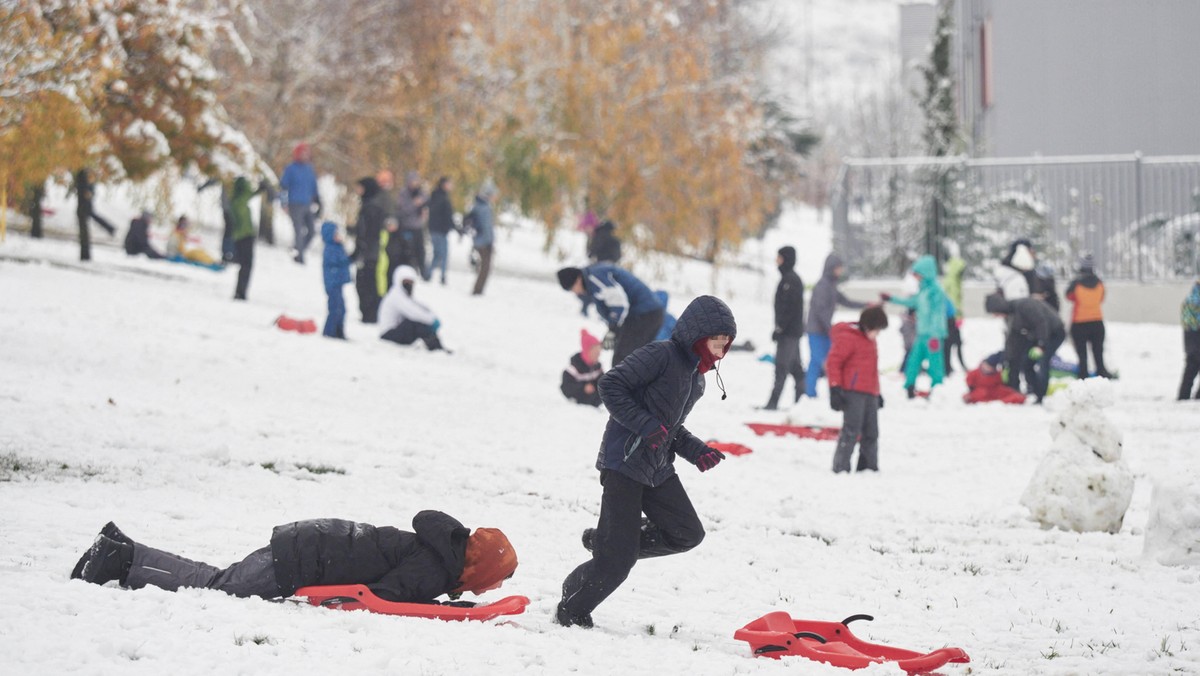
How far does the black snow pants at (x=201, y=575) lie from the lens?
20.4 ft

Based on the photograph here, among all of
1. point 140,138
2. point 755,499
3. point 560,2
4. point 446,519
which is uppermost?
point 560,2

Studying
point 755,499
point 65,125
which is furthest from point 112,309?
point 755,499

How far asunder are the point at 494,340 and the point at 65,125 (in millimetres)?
6451

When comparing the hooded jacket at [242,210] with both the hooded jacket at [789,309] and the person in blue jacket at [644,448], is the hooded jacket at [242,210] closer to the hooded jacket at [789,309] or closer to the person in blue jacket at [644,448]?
the hooded jacket at [789,309]

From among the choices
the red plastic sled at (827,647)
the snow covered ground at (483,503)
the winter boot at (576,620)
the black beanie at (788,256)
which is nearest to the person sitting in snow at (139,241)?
the snow covered ground at (483,503)

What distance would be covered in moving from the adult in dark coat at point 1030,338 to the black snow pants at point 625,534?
10575 mm

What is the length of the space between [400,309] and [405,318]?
129mm

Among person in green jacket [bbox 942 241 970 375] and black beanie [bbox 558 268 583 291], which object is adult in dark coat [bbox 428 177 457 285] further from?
black beanie [bbox 558 268 583 291]

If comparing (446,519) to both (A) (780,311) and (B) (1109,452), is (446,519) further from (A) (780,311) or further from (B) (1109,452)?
(A) (780,311)

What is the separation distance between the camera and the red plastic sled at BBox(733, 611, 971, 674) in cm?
611

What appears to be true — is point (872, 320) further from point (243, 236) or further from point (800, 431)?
point (243, 236)

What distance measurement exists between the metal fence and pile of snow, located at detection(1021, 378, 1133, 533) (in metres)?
16.2

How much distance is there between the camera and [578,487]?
10.4 meters

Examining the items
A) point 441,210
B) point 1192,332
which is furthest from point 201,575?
point 441,210
